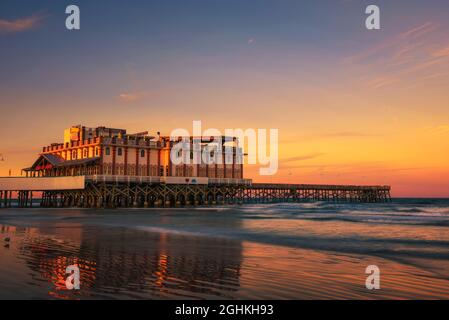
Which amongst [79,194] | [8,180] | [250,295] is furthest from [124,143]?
[250,295]

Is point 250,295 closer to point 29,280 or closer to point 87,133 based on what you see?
point 29,280

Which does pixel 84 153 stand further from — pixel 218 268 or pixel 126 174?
pixel 218 268

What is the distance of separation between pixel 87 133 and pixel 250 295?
259 ft

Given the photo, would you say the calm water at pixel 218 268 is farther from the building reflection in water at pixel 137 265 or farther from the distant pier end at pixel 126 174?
the distant pier end at pixel 126 174

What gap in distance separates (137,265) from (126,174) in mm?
60109

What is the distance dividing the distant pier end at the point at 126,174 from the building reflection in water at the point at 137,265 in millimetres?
49936

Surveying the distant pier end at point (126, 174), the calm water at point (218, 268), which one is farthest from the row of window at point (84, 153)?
the calm water at point (218, 268)

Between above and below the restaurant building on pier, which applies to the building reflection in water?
below

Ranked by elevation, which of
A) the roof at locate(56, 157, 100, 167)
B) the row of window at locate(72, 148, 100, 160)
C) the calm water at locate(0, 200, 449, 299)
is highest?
the row of window at locate(72, 148, 100, 160)

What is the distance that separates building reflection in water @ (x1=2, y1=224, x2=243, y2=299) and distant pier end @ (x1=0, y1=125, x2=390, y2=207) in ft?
164

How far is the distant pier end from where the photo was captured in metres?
68.8

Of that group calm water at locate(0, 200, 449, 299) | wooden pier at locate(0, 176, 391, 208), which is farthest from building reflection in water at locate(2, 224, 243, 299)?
wooden pier at locate(0, 176, 391, 208)

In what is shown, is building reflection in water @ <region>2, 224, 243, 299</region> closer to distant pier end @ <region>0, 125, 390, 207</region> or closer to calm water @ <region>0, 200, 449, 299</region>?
calm water @ <region>0, 200, 449, 299</region>

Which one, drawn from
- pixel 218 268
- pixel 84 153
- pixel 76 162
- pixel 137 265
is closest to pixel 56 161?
pixel 84 153
